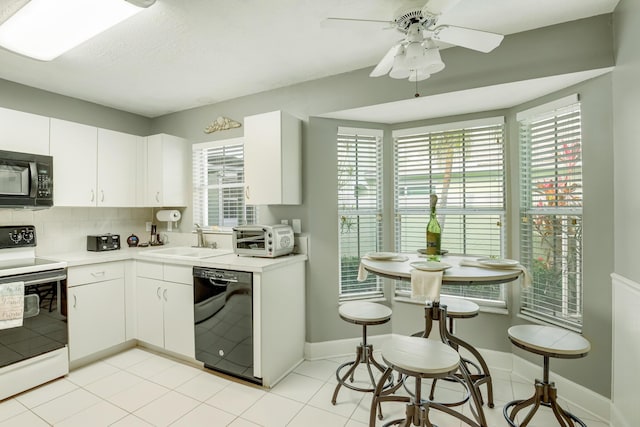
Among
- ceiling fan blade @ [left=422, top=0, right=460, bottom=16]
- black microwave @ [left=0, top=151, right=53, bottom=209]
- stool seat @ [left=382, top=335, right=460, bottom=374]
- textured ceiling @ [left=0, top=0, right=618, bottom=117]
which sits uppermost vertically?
textured ceiling @ [left=0, top=0, right=618, bottom=117]

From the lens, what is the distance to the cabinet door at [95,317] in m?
2.67

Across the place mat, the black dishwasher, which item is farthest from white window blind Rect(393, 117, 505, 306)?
the black dishwasher

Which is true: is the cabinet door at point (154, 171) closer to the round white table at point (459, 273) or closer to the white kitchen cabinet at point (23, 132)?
the white kitchen cabinet at point (23, 132)

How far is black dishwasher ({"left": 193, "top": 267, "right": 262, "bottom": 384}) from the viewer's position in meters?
2.42

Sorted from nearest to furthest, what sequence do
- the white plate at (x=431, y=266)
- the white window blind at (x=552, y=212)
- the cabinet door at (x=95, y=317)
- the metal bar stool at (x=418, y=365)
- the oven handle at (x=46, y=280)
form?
the metal bar stool at (x=418, y=365) → the white plate at (x=431, y=266) → the white window blind at (x=552, y=212) → the oven handle at (x=46, y=280) → the cabinet door at (x=95, y=317)

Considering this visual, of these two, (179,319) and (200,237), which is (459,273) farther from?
(200,237)

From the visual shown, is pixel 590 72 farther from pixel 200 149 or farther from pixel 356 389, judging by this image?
pixel 200 149

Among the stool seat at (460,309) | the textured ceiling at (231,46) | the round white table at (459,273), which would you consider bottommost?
the stool seat at (460,309)

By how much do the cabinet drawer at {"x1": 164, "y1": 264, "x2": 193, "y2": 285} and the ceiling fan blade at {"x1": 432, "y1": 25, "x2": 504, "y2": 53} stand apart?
2526 millimetres

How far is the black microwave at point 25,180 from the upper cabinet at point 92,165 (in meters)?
0.16

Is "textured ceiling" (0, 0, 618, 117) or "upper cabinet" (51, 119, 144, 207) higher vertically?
"textured ceiling" (0, 0, 618, 117)

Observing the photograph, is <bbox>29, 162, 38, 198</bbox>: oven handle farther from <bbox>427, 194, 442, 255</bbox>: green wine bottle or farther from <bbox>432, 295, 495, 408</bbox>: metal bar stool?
<bbox>432, 295, 495, 408</bbox>: metal bar stool

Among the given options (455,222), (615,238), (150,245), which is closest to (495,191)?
(455,222)

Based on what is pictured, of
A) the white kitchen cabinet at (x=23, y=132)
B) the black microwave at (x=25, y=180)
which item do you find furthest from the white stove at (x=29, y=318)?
the white kitchen cabinet at (x=23, y=132)
